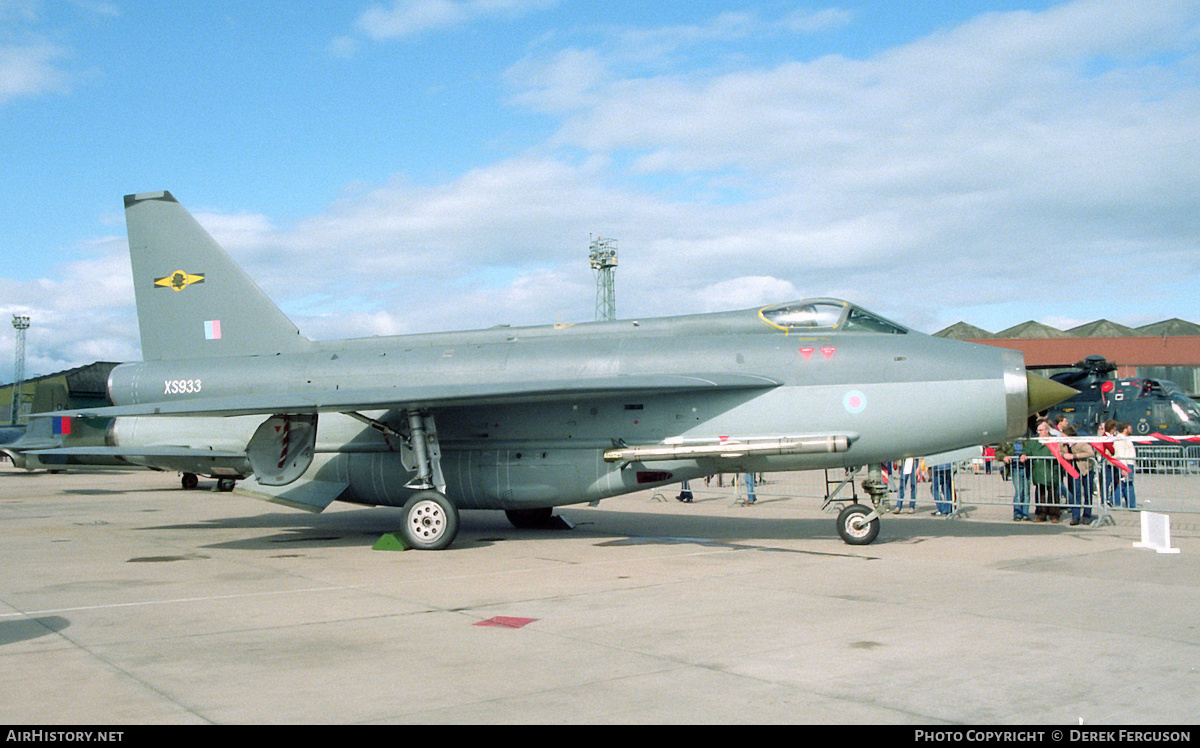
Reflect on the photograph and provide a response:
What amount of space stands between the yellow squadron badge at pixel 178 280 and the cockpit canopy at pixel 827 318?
8.53 meters

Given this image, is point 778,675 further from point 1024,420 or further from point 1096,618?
point 1024,420

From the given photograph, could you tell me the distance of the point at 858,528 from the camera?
37.2 ft

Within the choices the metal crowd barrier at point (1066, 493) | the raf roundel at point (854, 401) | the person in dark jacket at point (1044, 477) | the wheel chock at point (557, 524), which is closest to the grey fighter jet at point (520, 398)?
the raf roundel at point (854, 401)

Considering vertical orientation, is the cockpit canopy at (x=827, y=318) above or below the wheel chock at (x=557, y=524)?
above

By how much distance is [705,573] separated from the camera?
9320mm

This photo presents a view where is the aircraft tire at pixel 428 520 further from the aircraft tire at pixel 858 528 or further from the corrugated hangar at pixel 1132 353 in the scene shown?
the corrugated hangar at pixel 1132 353

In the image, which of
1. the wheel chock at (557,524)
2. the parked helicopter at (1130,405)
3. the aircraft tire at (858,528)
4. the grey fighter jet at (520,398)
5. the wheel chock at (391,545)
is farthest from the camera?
the parked helicopter at (1130,405)

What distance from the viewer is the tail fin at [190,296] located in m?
13.9

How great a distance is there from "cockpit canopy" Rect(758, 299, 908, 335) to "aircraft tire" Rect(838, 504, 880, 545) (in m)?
2.26

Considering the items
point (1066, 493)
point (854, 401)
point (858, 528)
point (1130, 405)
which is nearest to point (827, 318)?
point (854, 401)

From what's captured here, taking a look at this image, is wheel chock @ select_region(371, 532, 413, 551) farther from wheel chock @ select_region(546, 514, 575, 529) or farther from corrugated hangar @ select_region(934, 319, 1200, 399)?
→ corrugated hangar @ select_region(934, 319, 1200, 399)

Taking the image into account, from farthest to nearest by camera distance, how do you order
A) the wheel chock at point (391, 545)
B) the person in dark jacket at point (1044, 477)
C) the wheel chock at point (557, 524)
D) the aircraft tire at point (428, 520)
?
the wheel chock at point (557, 524)
the person in dark jacket at point (1044, 477)
the wheel chock at point (391, 545)
the aircraft tire at point (428, 520)

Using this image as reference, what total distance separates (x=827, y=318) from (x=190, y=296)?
370 inches
